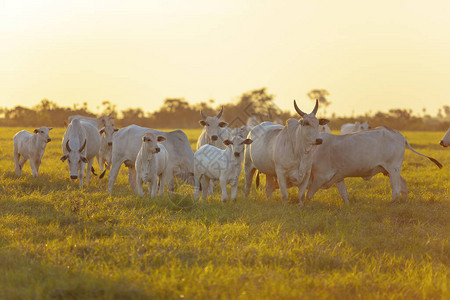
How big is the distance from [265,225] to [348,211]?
208cm

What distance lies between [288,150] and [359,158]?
4.53 ft

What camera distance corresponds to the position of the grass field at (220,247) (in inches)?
171

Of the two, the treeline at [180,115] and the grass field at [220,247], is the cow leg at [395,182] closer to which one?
the grass field at [220,247]

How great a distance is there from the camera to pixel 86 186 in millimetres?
11164

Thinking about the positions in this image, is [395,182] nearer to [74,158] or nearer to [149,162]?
[149,162]

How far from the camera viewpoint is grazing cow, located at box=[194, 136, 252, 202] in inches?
344

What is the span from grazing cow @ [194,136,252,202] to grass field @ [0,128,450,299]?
54 cm

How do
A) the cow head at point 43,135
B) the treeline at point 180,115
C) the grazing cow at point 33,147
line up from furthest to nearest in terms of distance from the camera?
the treeline at point 180,115, the cow head at point 43,135, the grazing cow at point 33,147

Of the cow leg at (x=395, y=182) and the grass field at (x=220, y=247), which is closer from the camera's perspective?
the grass field at (x=220, y=247)

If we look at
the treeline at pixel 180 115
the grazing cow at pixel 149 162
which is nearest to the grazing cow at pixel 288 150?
the grazing cow at pixel 149 162

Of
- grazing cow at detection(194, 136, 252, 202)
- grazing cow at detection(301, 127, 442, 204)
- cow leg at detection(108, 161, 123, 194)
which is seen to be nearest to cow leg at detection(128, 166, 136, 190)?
cow leg at detection(108, 161, 123, 194)

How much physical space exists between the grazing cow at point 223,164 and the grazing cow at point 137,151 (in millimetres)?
1407

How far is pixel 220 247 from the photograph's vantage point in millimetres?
5711

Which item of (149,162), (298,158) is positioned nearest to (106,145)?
(149,162)
